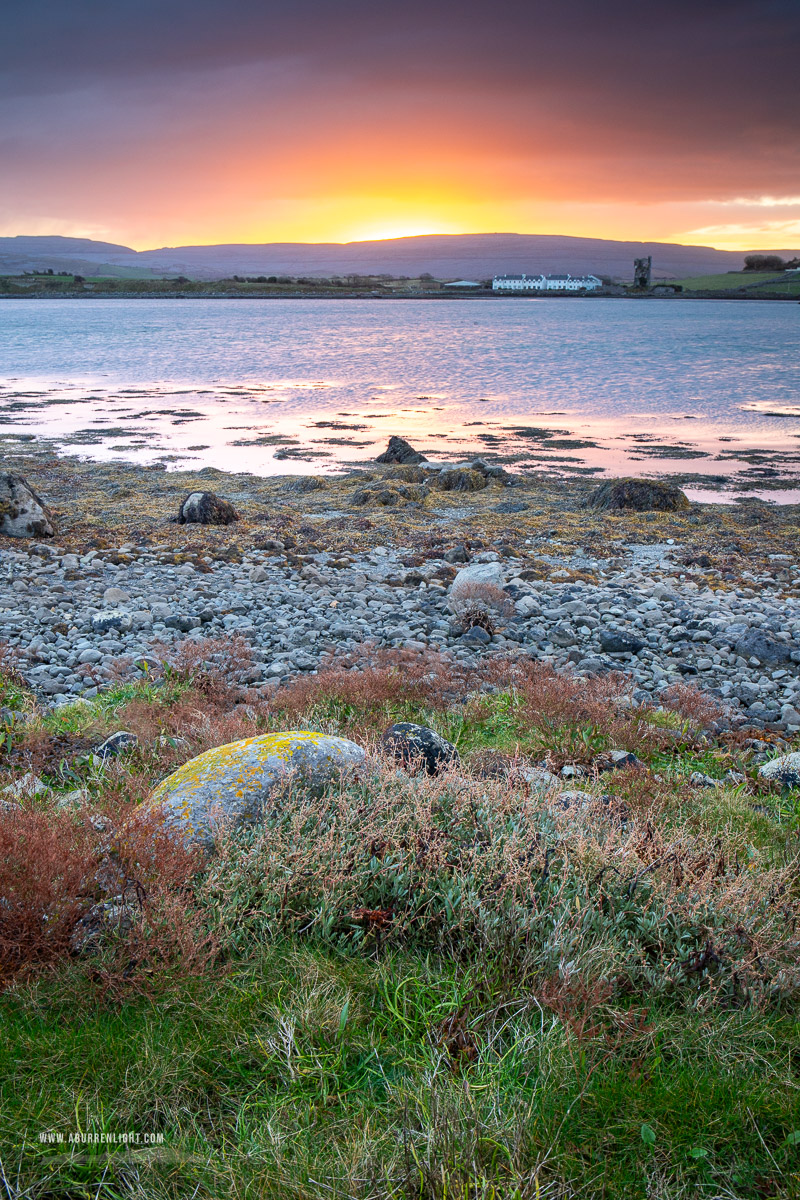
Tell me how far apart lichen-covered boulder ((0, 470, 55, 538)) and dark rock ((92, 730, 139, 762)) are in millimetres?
9313

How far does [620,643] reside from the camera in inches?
333

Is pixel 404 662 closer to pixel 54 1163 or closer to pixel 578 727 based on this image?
pixel 578 727

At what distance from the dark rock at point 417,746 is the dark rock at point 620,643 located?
4.03 m

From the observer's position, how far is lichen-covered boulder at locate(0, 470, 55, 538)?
1312 centimetres

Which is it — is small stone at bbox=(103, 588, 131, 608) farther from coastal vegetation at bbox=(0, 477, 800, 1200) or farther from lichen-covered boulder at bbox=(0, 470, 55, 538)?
coastal vegetation at bbox=(0, 477, 800, 1200)

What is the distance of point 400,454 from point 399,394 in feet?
56.1

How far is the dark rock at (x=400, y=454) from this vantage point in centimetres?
2125

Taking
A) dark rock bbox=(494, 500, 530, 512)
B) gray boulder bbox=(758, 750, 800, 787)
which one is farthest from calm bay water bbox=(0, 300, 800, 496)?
gray boulder bbox=(758, 750, 800, 787)

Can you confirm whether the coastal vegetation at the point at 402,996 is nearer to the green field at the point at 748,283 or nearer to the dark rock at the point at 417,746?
the dark rock at the point at 417,746

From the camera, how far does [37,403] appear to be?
3219 centimetres

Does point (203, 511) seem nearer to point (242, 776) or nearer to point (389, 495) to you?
point (389, 495)

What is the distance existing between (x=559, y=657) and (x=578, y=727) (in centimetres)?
237

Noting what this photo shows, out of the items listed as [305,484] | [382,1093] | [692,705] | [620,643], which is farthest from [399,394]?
[382,1093]

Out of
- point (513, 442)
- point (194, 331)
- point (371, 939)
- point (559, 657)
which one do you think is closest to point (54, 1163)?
point (371, 939)
